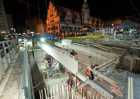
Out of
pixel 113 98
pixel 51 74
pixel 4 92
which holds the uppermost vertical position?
pixel 4 92

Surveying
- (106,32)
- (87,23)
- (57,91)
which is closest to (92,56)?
(57,91)

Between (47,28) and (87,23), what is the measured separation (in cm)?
3986

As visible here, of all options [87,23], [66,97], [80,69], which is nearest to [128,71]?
[80,69]

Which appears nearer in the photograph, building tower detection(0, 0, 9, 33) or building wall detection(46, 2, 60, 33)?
building tower detection(0, 0, 9, 33)

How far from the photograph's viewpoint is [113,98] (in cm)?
552

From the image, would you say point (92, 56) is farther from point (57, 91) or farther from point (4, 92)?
point (4, 92)

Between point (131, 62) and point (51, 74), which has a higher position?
point (131, 62)

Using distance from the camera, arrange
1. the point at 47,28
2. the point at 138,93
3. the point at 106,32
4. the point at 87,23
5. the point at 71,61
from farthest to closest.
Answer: the point at 47,28 → the point at 87,23 → the point at 106,32 → the point at 71,61 → the point at 138,93

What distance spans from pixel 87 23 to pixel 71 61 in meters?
73.7

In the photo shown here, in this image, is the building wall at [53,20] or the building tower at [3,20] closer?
the building tower at [3,20]

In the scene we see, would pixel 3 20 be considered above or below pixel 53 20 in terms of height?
below

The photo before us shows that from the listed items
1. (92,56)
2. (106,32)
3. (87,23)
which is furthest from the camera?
(87,23)

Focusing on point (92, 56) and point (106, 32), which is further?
point (106, 32)

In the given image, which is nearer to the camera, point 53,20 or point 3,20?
point 3,20
